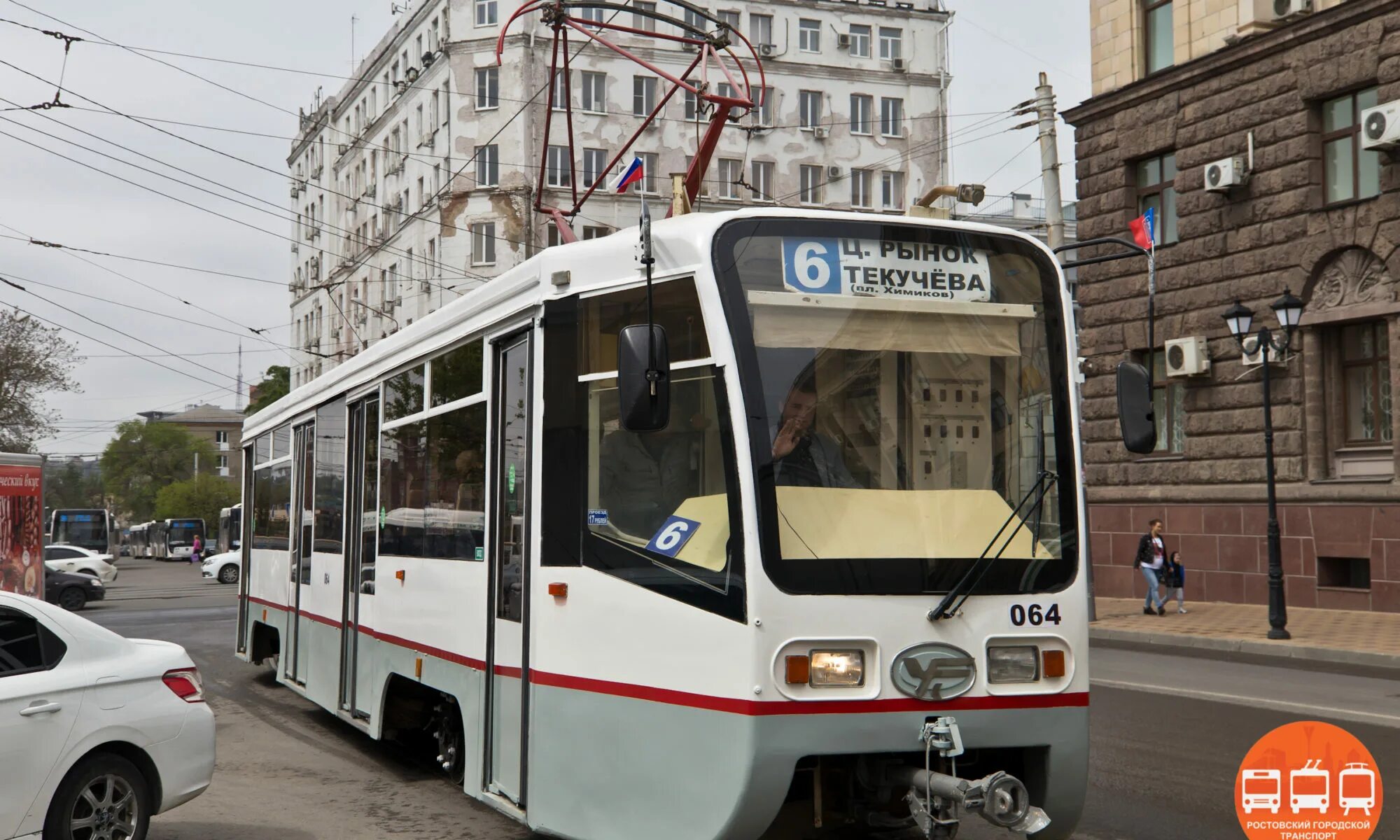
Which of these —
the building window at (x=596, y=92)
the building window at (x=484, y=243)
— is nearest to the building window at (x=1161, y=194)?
the building window at (x=484, y=243)

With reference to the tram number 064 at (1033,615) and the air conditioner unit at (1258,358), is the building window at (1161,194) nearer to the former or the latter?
the air conditioner unit at (1258,358)

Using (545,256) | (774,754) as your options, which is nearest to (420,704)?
(545,256)

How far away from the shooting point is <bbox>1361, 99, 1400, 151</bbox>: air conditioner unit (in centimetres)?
2245

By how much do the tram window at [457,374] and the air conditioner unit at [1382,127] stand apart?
19.0 meters

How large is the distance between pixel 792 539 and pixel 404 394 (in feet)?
14.0

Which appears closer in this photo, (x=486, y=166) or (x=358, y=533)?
(x=358, y=533)

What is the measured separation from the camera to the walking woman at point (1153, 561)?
24562 millimetres

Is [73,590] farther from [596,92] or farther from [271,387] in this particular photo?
[271,387]

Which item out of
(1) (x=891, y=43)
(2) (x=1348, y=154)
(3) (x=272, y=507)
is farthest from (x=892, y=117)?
(3) (x=272, y=507)

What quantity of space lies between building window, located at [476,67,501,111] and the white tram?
48.5 m

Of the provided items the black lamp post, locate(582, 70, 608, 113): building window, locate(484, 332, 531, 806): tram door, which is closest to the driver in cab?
locate(484, 332, 531, 806): tram door

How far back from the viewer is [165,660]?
25.0 feet

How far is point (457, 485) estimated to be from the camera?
802 cm

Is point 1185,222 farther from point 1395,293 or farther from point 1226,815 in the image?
point 1226,815
